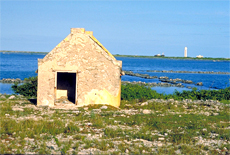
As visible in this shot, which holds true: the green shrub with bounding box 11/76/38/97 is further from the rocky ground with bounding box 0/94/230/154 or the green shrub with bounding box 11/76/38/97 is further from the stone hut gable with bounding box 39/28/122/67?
the stone hut gable with bounding box 39/28/122/67

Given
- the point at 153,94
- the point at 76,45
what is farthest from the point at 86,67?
the point at 153,94

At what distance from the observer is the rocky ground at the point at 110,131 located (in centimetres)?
911

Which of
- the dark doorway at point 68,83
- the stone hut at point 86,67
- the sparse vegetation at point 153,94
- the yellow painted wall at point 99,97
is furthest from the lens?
the sparse vegetation at point 153,94

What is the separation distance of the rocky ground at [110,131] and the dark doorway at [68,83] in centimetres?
253

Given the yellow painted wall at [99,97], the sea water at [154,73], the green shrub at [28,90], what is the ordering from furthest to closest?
the sea water at [154,73], the green shrub at [28,90], the yellow painted wall at [99,97]

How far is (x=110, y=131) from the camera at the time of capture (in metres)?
10.7

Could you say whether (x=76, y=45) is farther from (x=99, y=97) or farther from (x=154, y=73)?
(x=154, y=73)

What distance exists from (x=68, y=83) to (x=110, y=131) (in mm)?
8460

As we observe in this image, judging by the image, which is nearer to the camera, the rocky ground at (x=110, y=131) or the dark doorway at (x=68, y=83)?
the rocky ground at (x=110, y=131)

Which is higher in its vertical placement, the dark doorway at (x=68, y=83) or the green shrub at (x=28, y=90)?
the dark doorway at (x=68, y=83)

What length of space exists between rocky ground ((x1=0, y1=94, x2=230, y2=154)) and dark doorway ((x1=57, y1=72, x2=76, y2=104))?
253cm

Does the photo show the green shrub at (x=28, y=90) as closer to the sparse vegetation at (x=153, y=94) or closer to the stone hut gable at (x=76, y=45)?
the sparse vegetation at (x=153, y=94)

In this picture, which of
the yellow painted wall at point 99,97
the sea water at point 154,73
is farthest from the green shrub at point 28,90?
the yellow painted wall at point 99,97

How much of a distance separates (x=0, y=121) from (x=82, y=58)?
5596mm
